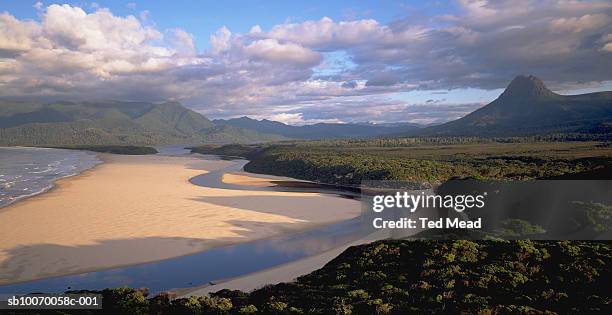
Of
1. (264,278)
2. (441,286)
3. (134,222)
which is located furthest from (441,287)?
(134,222)

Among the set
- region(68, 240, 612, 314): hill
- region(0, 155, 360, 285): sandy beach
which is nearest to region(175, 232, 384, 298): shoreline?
region(68, 240, 612, 314): hill

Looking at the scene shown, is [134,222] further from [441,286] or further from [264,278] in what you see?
[441,286]

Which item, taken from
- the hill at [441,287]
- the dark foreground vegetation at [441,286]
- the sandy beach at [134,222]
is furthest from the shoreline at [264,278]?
the sandy beach at [134,222]

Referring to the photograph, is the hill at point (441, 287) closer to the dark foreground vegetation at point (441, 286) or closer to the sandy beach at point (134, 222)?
the dark foreground vegetation at point (441, 286)

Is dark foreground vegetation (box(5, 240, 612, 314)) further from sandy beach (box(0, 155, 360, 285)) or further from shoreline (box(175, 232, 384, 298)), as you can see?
sandy beach (box(0, 155, 360, 285))

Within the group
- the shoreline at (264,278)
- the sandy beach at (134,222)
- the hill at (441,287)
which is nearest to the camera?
the hill at (441,287)

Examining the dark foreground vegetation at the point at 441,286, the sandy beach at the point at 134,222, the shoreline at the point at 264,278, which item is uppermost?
the dark foreground vegetation at the point at 441,286
